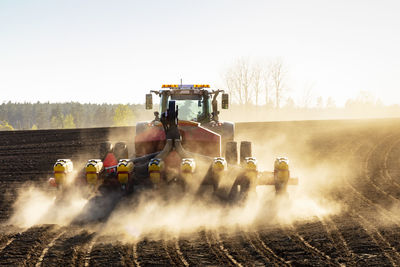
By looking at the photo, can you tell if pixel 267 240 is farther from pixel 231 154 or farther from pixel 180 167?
pixel 231 154

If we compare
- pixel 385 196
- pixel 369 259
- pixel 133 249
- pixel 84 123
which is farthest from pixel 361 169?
pixel 84 123

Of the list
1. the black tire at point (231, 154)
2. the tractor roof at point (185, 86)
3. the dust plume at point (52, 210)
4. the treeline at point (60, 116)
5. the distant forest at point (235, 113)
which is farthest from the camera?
the treeline at point (60, 116)

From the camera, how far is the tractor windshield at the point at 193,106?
40.2 ft

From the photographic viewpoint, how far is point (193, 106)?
12.3m

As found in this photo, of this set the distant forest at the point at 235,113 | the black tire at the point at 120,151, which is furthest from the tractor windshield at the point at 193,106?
the distant forest at the point at 235,113

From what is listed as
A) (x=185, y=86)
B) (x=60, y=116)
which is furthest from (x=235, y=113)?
(x=60, y=116)

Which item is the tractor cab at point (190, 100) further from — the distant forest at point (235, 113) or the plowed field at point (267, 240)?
the distant forest at point (235, 113)

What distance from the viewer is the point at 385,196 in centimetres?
1116

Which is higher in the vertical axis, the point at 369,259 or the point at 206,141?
the point at 206,141

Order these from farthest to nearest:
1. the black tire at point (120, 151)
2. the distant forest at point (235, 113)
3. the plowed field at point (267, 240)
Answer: the distant forest at point (235, 113) < the black tire at point (120, 151) < the plowed field at point (267, 240)

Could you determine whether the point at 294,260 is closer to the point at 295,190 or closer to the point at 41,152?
the point at 295,190

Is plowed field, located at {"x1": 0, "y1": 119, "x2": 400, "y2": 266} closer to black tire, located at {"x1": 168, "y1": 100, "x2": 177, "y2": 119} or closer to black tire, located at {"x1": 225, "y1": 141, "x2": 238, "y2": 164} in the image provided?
black tire, located at {"x1": 225, "y1": 141, "x2": 238, "y2": 164}

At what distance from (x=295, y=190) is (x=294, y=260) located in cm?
595

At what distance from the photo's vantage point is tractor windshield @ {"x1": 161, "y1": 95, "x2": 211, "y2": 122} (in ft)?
40.2
